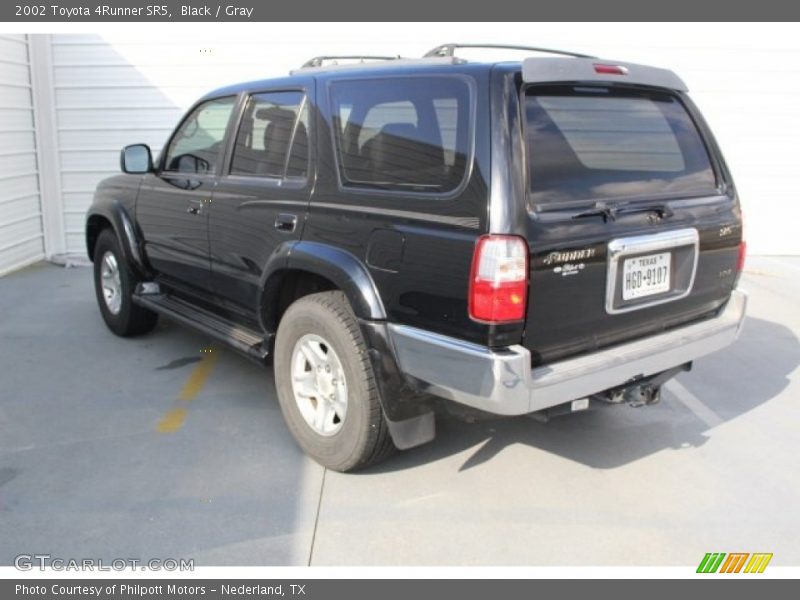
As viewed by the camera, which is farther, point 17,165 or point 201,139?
point 17,165

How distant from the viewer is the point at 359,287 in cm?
313

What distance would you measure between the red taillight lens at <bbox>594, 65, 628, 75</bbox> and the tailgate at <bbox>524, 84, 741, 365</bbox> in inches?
3.0

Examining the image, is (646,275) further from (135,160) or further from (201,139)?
(135,160)

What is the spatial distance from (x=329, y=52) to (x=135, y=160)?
4.48m

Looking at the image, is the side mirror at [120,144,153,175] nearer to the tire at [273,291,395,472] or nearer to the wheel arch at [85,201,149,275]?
the wheel arch at [85,201,149,275]

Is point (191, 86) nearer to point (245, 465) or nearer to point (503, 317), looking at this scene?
point (245, 465)

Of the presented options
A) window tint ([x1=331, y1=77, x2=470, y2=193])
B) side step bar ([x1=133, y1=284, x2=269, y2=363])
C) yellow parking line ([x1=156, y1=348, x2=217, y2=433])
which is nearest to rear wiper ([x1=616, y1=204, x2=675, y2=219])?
window tint ([x1=331, y1=77, x2=470, y2=193])

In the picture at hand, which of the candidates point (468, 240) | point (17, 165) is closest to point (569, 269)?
point (468, 240)

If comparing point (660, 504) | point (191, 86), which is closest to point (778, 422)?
point (660, 504)

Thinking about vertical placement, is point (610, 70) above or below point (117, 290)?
above

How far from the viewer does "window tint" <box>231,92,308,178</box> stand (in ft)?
12.1

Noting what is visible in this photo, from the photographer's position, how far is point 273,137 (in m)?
3.93

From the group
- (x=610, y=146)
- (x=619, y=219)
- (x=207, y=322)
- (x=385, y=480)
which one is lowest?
(x=385, y=480)

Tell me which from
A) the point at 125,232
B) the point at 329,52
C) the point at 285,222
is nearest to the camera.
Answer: the point at 285,222
